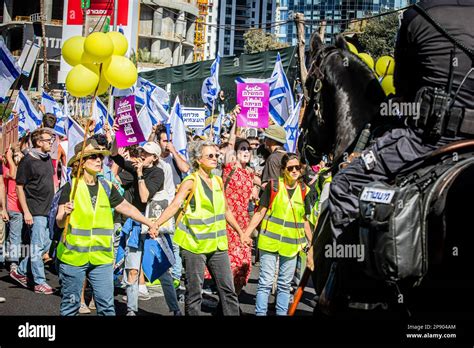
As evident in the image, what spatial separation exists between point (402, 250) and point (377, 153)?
2.31 ft

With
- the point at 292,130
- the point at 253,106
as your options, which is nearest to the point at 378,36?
the point at 253,106

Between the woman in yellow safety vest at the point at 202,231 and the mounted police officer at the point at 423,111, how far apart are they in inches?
129

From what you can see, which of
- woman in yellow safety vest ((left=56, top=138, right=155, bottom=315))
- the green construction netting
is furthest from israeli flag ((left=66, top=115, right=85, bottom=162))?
the green construction netting

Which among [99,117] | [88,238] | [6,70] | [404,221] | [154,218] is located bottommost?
[154,218]

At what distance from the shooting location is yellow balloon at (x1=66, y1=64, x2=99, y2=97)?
357 inches

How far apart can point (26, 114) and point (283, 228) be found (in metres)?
7.14

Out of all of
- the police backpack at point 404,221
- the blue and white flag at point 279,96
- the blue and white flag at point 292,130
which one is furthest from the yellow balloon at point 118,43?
the blue and white flag at point 279,96

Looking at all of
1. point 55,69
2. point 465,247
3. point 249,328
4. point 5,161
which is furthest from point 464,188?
point 55,69

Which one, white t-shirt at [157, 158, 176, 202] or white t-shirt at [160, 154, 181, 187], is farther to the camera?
white t-shirt at [160, 154, 181, 187]

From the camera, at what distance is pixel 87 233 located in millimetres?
7555

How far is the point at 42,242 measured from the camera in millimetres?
11008

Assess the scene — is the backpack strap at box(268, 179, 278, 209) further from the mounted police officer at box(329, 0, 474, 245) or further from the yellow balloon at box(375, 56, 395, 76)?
the mounted police officer at box(329, 0, 474, 245)

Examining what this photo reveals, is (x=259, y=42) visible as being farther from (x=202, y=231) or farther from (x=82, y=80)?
(x=202, y=231)

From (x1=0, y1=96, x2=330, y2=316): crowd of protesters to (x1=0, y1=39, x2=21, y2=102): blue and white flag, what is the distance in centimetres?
92
